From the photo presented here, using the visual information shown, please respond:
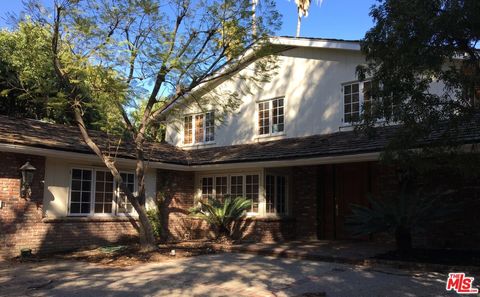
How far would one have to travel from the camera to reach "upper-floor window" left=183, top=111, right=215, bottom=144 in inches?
767

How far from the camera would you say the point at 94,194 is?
47.6 ft

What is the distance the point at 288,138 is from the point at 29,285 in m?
10.2

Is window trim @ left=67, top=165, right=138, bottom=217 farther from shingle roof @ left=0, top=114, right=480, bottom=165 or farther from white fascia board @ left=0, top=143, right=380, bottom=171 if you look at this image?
shingle roof @ left=0, top=114, right=480, bottom=165

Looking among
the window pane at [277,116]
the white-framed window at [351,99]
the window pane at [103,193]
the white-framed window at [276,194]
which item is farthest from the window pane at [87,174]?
the white-framed window at [351,99]

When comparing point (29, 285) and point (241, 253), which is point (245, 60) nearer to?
point (241, 253)

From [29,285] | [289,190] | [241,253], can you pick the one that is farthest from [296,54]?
[29,285]

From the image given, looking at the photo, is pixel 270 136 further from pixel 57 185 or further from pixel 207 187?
pixel 57 185

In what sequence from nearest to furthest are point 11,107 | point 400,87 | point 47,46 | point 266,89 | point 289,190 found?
point 400,87 → point 47,46 → point 289,190 → point 266,89 → point 11,107

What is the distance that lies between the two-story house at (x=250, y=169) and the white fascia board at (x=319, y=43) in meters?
0.03

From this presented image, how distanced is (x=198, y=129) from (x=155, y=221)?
5138 mm

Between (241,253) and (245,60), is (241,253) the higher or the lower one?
the lower one

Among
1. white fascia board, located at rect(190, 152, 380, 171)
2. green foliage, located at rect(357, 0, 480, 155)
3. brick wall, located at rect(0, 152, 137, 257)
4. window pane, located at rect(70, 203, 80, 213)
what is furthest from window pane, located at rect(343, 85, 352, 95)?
window pane, located at rect(70, 203, 80, 213)

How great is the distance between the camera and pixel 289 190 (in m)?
16.8

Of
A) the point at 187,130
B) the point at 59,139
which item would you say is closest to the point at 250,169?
the point at 187,130
